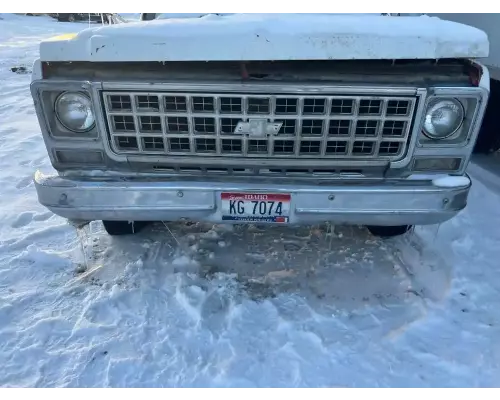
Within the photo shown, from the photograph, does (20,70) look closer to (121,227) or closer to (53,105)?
(121,227)

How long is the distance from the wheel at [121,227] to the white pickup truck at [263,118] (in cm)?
63

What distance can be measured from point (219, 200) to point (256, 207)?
0.23 meters

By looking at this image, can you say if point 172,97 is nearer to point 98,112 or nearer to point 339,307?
point 98,112

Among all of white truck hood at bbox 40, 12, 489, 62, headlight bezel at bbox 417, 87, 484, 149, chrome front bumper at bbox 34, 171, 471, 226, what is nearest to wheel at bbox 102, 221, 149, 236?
chrome front bumper at bbox 34, 171, 471, 226

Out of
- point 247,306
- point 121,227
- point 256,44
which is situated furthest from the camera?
point 121,227

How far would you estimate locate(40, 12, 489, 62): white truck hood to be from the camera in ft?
7.95

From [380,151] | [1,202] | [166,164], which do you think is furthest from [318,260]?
[1,202]

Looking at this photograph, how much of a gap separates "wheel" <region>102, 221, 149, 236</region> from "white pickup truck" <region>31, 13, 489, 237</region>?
0.63 m

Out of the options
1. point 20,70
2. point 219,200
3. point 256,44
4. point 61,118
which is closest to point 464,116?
point 256,44

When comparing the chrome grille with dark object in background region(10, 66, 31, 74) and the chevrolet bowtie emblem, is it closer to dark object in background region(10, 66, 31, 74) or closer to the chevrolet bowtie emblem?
the chevrolet bowtie emblem

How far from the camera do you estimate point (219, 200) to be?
2750 mm

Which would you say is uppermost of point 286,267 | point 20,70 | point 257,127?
point 257,127

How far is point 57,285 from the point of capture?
3148mm

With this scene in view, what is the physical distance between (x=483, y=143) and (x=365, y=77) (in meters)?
3.65
